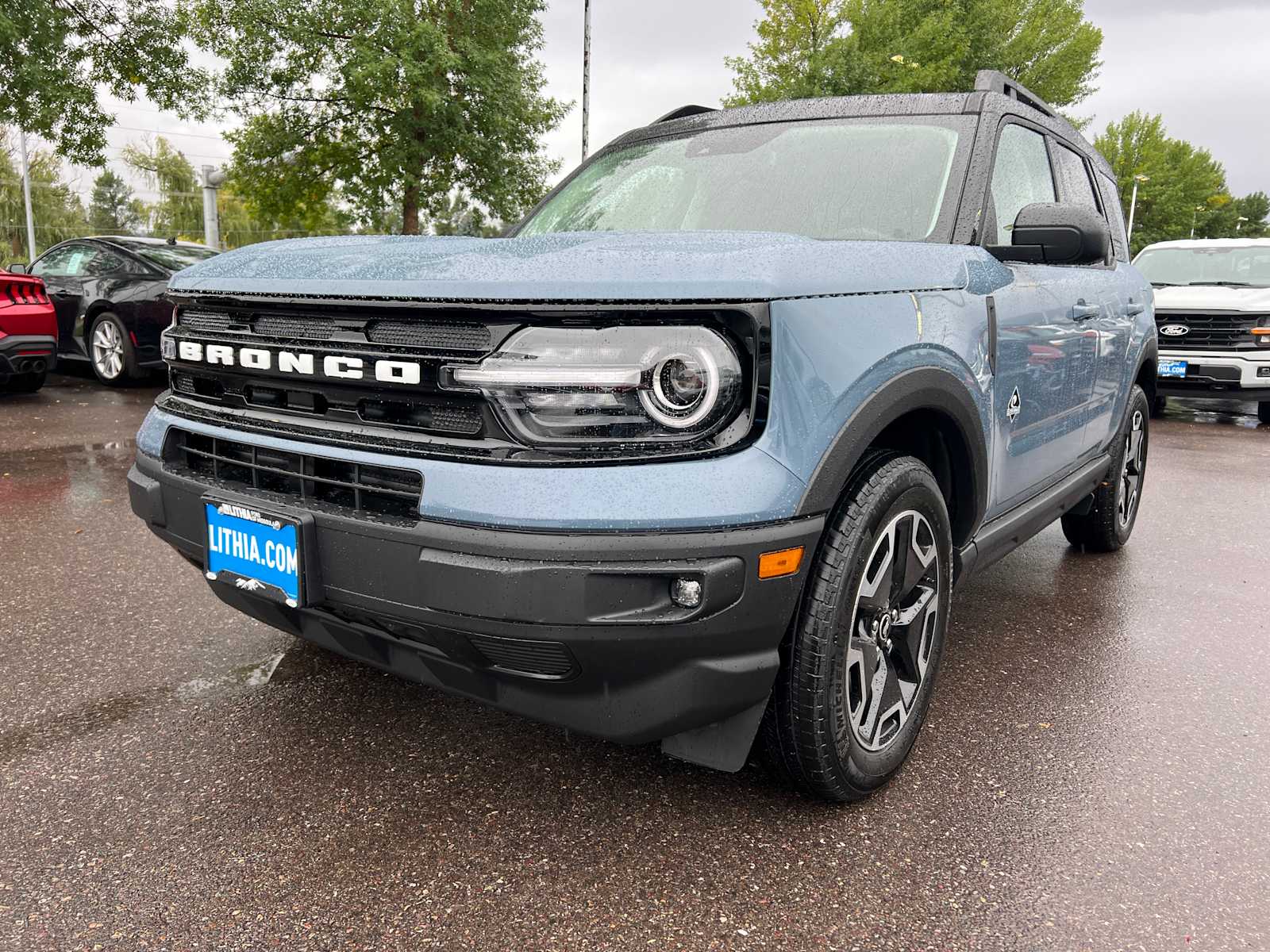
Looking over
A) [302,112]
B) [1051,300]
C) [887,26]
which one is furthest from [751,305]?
[887,26]

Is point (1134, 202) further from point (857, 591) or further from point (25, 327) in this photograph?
point (857, 591)

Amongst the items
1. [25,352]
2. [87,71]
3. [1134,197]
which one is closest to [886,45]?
[87,71]

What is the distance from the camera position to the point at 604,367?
5.78 ft

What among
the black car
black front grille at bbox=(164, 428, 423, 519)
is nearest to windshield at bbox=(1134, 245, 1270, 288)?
the black car

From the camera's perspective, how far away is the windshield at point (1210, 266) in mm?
10273

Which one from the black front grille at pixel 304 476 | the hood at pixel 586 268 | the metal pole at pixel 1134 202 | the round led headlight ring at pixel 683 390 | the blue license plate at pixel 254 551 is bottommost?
the blue license plate at pixel 254 551

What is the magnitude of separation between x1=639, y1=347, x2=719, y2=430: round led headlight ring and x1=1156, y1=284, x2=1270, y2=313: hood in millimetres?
9529

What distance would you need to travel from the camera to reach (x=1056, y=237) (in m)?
2.57

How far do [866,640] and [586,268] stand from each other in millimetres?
1082

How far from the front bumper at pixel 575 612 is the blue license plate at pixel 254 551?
34 mm

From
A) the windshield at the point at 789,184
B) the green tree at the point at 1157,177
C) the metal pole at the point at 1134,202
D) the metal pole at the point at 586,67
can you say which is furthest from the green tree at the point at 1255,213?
the windshield at the point at 789,184

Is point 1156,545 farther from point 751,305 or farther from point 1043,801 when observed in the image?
point 751,305

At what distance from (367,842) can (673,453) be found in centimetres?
112

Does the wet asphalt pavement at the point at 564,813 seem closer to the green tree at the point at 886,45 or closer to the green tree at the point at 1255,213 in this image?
the green tree at the point at 886,45
